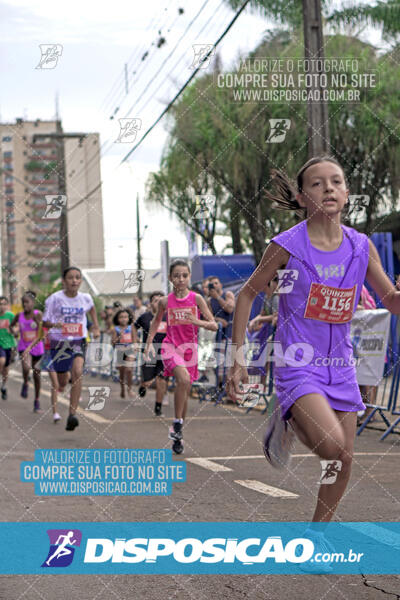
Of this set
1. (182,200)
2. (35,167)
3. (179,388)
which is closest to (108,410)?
(179,388)

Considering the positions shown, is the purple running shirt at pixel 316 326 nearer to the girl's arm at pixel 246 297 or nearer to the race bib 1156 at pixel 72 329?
the girl's arm at pixel 246 297

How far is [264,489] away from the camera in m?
7.53

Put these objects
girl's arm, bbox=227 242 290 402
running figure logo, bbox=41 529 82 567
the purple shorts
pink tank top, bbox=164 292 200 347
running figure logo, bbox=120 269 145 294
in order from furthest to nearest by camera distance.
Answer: running figure logo, bbox=120 269 145 294 < pink tank top, bbox=164 292 200 347 < running figure logo, bbox=41 529 82 567 < girl's arm, bbox=227 242 290 402 < the purple shorts

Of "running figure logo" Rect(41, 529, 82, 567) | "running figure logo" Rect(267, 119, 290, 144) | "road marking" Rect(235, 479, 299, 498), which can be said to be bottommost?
"road marking" Rect(235, 479, 299, 498)

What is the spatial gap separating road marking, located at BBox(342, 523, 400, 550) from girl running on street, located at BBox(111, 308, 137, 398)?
37.8 feet

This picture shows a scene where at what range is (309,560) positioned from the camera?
4719 mm

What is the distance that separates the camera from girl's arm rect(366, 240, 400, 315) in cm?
468

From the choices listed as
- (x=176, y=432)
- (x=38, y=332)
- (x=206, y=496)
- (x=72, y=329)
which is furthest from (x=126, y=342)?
(x=206, y=496)

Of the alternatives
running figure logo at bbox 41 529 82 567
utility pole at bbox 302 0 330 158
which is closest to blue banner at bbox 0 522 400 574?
running figure logo at bbox 41 529 82 567

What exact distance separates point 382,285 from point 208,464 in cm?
461

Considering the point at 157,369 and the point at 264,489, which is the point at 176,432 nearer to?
the point at 264,489

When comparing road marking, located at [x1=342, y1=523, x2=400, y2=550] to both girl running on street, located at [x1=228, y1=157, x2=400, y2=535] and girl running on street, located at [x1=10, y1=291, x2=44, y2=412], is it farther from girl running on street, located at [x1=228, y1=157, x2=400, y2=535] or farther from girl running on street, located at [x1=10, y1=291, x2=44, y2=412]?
girl running on street, located at [x1=10, y1=291, x2=44, y2=412]

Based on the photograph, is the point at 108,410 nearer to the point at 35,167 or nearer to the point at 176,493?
the point at 176,493

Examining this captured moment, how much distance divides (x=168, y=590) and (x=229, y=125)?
2397 centimetres
